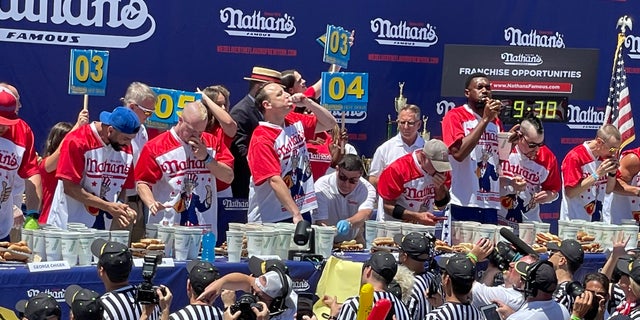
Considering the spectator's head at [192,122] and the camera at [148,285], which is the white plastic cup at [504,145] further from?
the camera at [148,285]

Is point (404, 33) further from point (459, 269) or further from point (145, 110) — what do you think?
point (459, 269)

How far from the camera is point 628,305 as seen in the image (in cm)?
805

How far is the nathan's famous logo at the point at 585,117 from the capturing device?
14344 millimetres

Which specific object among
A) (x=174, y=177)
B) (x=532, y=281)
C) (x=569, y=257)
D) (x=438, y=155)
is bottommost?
(x=532, y=281)

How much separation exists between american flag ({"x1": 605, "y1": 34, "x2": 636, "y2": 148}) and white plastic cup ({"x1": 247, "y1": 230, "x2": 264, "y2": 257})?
6416 millimetres

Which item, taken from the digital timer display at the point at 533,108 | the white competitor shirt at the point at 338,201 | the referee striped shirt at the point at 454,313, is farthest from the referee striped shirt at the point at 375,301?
the digital timer display at the point at 533,108

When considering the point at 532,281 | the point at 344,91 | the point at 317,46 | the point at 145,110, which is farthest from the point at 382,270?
the point at 317,46

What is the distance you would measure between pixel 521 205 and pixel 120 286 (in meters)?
4.85

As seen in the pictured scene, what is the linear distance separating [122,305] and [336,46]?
4815 mm

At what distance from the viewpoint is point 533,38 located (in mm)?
14141

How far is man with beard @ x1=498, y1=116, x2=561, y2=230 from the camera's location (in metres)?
10.9

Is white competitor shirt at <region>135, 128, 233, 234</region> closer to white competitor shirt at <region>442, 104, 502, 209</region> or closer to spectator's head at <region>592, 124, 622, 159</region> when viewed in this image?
white competitor shirt at <region>442, 104, 502, 209</region>

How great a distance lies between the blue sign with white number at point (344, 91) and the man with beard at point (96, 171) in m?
2.28

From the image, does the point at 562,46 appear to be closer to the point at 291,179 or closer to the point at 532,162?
the point at 532,162
